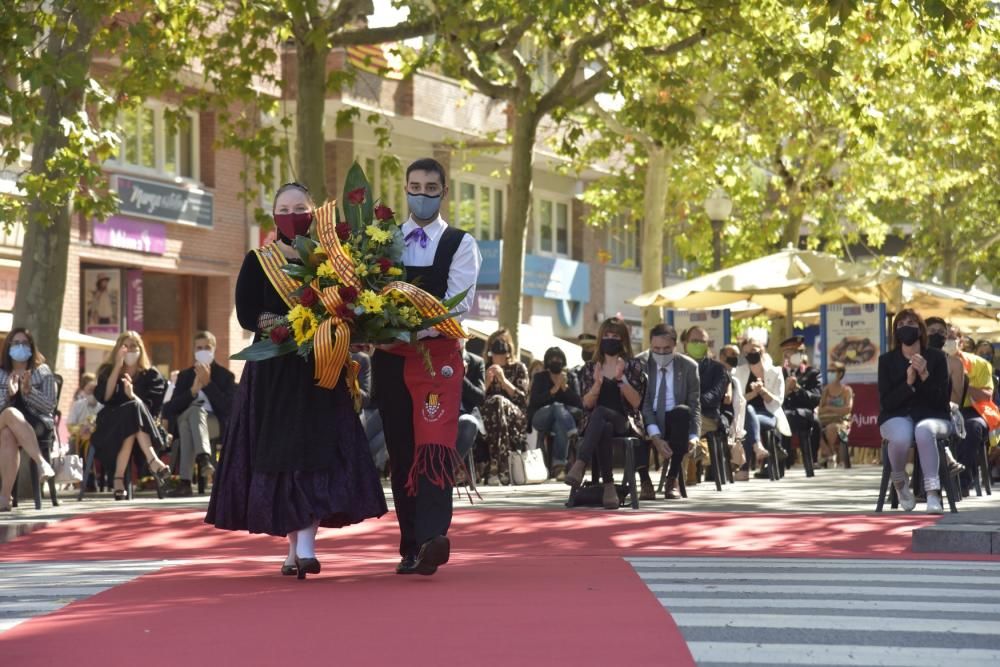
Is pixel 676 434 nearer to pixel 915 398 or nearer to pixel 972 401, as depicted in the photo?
pixel 915 398

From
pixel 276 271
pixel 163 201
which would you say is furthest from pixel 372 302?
pixel 163 201

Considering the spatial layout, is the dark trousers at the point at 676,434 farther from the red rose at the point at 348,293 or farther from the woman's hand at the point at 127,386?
the red rose at the point at 348,293

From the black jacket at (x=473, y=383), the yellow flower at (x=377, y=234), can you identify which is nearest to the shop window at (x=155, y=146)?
the black jacket at (x=473, y=383)

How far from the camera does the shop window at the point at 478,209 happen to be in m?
50.5

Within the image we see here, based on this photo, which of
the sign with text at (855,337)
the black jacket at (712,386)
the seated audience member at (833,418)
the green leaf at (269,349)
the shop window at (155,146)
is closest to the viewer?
the green leaf at (269,349)

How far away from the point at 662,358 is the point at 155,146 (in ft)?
63.7

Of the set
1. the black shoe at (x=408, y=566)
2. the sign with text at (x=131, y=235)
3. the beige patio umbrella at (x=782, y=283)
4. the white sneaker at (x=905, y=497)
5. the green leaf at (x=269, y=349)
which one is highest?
the sign with text at (x=131, y=235)

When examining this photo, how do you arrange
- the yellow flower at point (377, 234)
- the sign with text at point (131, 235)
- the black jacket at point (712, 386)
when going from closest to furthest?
the yellow flower at point (377, 234)
the black jacket at point (712, 386)
the sign with text at point (131, 235)

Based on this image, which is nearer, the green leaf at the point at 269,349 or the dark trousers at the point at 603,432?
the green leaf at the point at 269,349

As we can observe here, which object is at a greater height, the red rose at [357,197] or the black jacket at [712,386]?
the red rose at [357,197]

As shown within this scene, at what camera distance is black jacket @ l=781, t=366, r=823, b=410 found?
28406 millimetres

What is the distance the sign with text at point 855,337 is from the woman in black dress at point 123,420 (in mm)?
10117

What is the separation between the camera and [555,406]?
24984mm

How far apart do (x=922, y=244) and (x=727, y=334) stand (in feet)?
104
